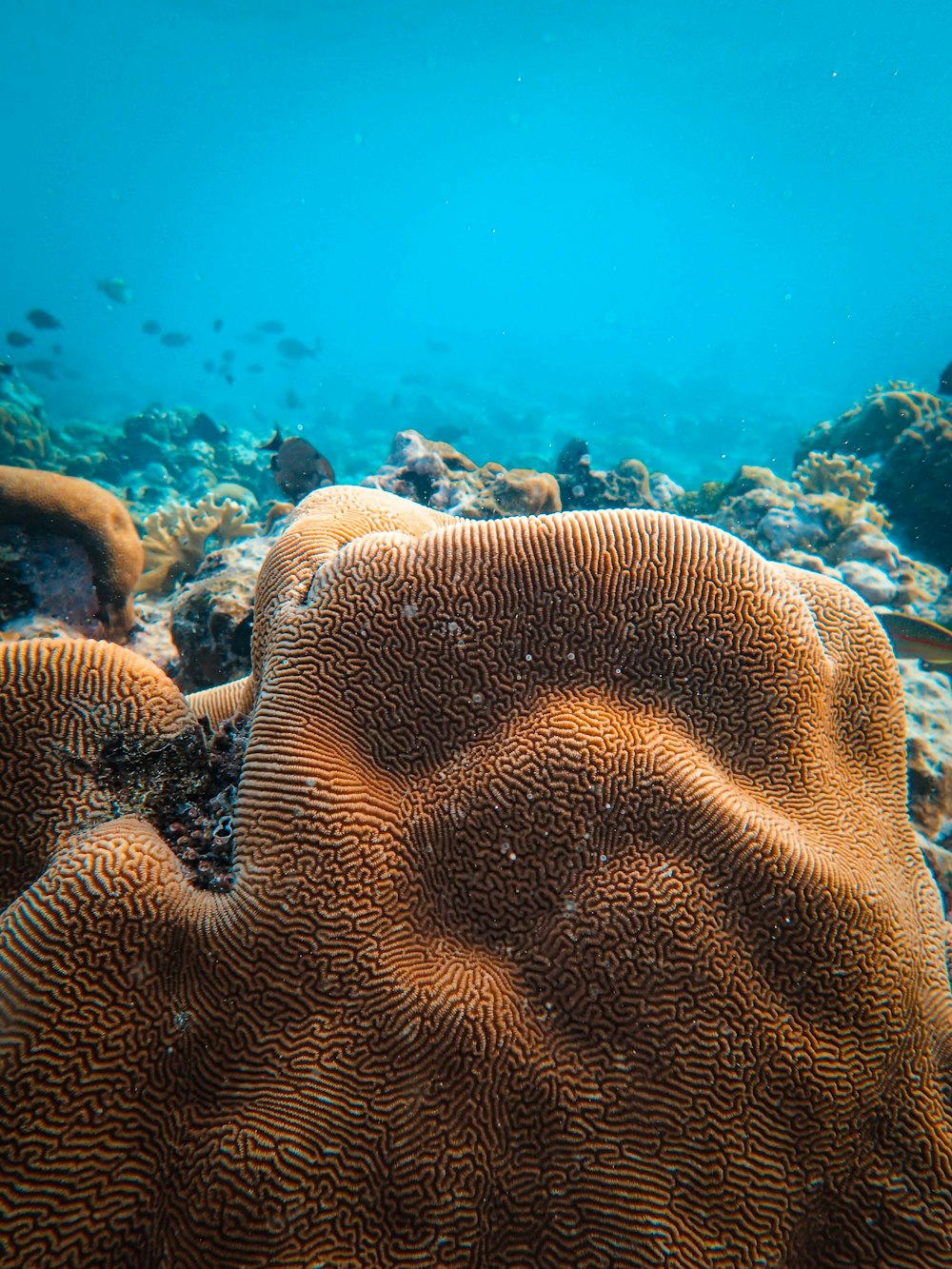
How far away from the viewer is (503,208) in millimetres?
136750

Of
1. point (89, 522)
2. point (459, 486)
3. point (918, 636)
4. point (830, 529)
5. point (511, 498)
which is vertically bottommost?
point (89, 522)

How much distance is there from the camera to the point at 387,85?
6981 cm

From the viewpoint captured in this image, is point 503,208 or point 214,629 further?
point 503,208

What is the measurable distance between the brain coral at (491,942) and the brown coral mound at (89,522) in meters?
3.34

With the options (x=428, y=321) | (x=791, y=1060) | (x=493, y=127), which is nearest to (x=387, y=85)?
(x=493, y=127)

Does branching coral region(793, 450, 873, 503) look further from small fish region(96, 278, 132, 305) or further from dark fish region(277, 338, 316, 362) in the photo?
dark fish region(277, 338, 316, 362)

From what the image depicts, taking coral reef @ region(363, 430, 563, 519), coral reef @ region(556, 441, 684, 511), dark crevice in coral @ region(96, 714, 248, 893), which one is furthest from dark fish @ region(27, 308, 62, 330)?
dark crevice in coral @ region(96, 714, 248, 893)

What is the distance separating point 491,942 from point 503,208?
167m

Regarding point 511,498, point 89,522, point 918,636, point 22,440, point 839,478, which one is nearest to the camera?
point 918,636

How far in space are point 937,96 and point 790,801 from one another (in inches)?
4103

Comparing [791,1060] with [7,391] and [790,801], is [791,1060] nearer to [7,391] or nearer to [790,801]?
[790,801]

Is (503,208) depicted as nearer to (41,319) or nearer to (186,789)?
(41,319)

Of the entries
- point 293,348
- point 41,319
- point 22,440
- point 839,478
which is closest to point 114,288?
point 41,319

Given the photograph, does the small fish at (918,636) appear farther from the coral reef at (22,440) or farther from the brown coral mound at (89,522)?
the coral reef at (22,440)
